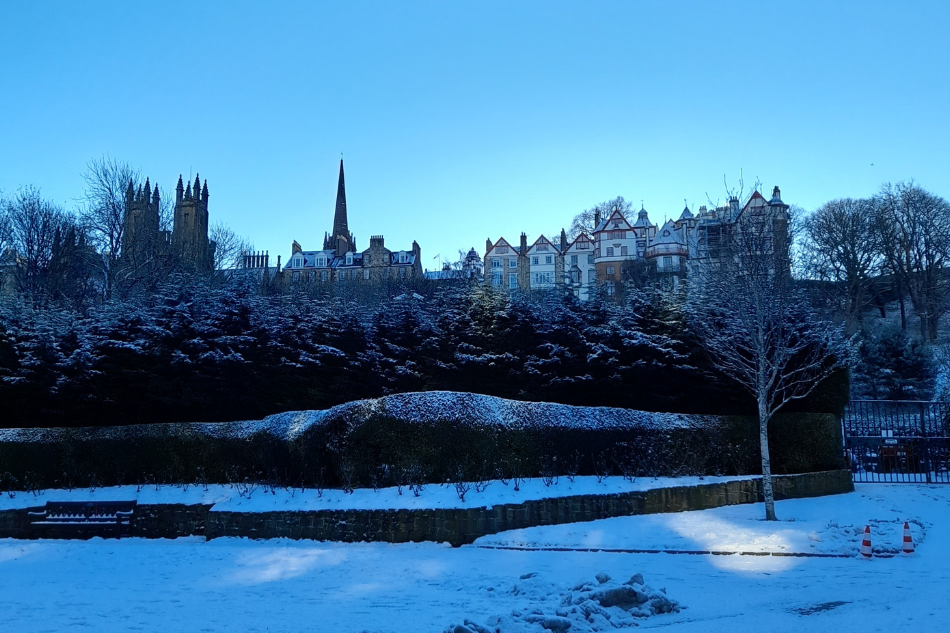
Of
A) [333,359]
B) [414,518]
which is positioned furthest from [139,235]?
[414,518]

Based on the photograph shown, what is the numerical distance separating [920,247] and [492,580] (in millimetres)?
50118

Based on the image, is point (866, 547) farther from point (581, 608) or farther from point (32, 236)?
point (32, 236)

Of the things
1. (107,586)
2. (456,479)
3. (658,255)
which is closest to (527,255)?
(658,255)

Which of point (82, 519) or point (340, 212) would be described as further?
point (340, 212)

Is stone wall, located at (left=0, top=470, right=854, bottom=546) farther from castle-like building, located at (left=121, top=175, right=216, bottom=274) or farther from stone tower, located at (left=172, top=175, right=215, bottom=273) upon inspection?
stone tower, located at (left=172, top=175, right=215, bottom=273)

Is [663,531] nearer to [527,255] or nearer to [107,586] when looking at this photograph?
[107,586]

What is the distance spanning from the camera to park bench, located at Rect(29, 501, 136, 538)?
14.3m

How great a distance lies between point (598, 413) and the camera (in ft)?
51.8

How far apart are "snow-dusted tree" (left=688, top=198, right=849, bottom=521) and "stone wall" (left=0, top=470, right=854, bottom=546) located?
1363 millimetres

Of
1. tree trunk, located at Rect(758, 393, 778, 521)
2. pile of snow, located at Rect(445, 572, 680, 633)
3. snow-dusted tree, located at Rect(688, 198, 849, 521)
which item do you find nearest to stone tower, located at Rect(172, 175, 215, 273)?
snow-dusted tree, located at Rect(688, 198, 849, 521)

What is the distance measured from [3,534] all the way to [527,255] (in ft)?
207

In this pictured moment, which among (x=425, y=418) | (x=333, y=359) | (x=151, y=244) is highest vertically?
(x=151, y=244)

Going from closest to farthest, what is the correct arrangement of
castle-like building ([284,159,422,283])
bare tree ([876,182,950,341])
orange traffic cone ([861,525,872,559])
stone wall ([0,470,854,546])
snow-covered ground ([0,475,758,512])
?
1. orange traffic cone ([861,525,872,559])
2. stone wall ([0,470,854,546])
3. snow-covered ground ([0,475,758,512])
4. bare tree ([876,182,950,341])
5. castle-like building ([284,159,422,283])

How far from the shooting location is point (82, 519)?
47.3ft
